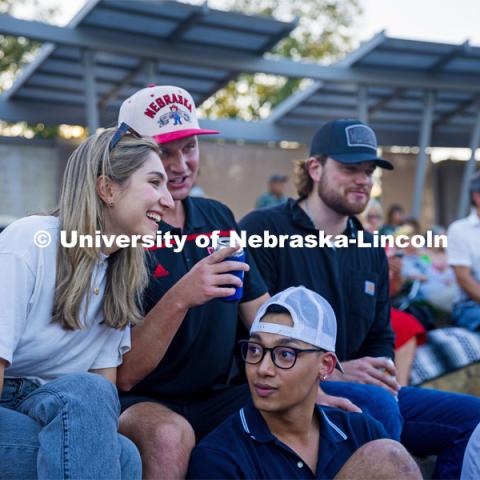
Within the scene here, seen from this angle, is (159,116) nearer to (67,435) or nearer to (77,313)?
(77,313)

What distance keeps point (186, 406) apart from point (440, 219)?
48.3ft

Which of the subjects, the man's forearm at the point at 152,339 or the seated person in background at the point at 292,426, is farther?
the man's forearm at the point at 152,339

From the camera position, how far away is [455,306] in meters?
6.67

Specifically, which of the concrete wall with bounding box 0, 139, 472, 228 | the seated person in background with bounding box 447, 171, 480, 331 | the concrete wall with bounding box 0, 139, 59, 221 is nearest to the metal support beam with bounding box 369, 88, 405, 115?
the concrete wall with bounding box 0, 139, 472, 228

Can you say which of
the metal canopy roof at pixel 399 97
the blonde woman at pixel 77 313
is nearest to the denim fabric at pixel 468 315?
the blonde woman at pixel 77 313

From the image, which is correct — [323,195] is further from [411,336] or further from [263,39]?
[263,39]

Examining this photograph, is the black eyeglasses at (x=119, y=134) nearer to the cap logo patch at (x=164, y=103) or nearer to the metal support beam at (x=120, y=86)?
the cap logo patch at (x=164, y=103)

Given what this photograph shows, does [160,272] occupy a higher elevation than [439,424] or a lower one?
higher

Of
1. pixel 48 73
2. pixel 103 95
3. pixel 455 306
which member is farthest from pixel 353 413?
pixel 103 95

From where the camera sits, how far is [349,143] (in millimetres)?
4590

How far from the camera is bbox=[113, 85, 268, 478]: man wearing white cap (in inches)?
122

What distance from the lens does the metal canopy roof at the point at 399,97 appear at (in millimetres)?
12359

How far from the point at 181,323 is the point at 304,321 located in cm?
63

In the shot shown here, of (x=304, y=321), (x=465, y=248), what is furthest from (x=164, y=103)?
(x=465, y=248)
